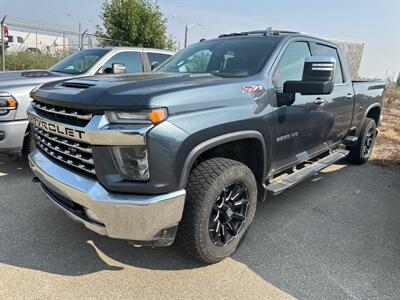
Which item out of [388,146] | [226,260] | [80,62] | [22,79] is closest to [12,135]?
[22,79]

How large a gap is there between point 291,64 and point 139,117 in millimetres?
2061

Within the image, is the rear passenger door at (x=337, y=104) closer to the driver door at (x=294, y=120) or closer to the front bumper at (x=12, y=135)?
the driver door at (x=294, y=120)

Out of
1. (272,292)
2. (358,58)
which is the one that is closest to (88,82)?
(272,292)

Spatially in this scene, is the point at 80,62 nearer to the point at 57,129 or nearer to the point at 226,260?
the point at 57,129

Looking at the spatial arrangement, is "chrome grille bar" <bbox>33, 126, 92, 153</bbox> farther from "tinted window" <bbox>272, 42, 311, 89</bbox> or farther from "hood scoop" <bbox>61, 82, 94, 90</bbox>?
"tinted window" <bbox>272, 42, 311, 89</bbox>

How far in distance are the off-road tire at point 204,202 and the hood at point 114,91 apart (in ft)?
2.07

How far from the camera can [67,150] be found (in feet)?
9.19

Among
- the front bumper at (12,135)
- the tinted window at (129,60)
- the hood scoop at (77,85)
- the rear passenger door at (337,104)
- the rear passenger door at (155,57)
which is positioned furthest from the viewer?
the rear passenger door at (155,57)

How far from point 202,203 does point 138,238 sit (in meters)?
0.52

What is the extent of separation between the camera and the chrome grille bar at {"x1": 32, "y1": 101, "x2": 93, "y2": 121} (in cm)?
254

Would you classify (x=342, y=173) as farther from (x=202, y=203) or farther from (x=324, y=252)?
(x=202, y=203)

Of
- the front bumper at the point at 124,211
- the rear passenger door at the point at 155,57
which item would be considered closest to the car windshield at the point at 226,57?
the front bumper at the point at 124,211

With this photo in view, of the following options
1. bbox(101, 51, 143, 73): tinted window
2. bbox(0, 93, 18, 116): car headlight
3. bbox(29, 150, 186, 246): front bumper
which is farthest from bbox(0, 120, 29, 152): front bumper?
bbox(29, 150, 186, 246): front bumper

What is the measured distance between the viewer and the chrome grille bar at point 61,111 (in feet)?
8.32
